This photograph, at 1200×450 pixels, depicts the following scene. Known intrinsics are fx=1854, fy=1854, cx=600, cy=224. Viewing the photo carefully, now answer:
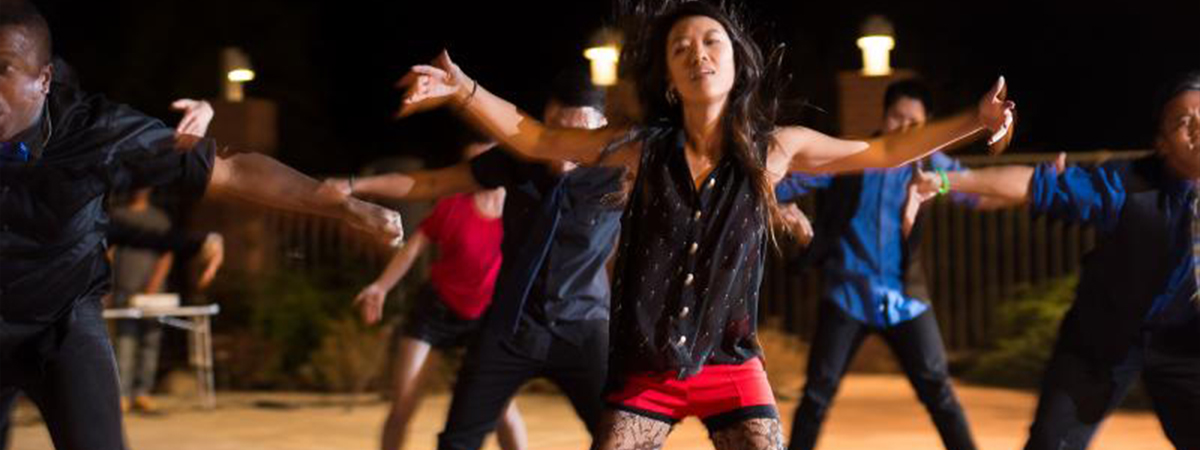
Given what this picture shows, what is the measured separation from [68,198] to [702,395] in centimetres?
172

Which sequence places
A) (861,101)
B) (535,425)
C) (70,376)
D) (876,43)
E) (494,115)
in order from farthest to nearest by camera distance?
(861,101) → (876,43) → (535,425) → (70,376) → (494,115)

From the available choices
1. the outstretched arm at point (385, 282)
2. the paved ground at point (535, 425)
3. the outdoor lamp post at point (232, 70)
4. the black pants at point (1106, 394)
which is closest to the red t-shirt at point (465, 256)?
the outstretched arm at point (385, 282)

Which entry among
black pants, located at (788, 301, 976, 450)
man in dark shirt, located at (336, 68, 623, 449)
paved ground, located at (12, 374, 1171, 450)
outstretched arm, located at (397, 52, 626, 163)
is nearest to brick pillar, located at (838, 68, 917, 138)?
paved ground, located at (12, 374, 1171, 450)

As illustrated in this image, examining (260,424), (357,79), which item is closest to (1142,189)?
(260,424)

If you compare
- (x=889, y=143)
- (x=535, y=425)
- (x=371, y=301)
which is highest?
(x=889, y=143)

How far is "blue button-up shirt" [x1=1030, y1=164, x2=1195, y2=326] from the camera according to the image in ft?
19.4

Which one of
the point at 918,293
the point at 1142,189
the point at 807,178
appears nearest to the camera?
the point at 1142,189

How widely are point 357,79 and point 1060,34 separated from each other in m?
12.3

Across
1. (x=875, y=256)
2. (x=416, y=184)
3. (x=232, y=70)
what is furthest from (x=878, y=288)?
(x=232, y=70)

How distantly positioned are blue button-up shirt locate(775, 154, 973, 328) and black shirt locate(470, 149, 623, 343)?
142cm

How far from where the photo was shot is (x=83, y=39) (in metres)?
28.8

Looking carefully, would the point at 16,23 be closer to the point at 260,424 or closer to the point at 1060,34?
the point at 260,424

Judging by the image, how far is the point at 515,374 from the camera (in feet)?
21.1

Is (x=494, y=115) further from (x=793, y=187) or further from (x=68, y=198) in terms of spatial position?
(x=793, y=187)
